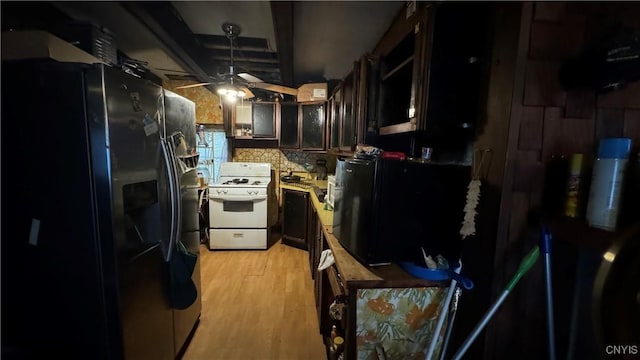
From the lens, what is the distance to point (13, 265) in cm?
94

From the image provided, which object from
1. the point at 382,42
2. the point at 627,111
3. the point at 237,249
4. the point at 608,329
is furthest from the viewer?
the point at 237,249

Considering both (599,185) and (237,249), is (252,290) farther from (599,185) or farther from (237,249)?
(599,185)

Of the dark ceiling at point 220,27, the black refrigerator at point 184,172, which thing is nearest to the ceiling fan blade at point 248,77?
the dark ceiling at point 220,27

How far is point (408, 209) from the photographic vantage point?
39.7 inches

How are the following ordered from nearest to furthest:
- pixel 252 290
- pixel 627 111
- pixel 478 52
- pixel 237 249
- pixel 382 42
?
pixel 627 111, pixel 478 52, pixel 382 42, pixel 252 290, pixel 237 249

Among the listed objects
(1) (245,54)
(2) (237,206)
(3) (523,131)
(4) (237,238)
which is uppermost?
(1) (245,54)

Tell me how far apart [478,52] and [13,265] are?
1888 mm

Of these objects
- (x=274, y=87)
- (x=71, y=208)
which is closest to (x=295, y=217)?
(x=274, y=87)

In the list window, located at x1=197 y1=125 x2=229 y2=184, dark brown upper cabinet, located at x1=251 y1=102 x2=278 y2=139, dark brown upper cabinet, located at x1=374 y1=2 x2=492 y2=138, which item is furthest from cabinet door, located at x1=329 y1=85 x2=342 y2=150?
window, located at x1=197 y1=125 x2=229 y2=184

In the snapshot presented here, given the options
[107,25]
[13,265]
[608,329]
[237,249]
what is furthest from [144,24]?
[237,249]

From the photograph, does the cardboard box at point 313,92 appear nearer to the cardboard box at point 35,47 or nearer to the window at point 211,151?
the window at point 211,151

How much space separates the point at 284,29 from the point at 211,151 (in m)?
2.75

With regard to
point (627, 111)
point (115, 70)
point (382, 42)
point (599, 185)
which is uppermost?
point (382, 42)

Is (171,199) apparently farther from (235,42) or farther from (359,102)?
(359,102)
